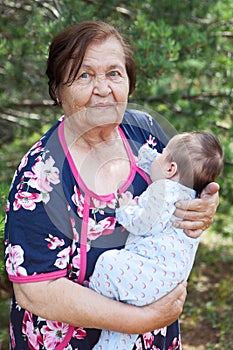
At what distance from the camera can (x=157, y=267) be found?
6.04ft

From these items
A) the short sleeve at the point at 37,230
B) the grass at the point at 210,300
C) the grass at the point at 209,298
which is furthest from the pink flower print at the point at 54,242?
the grass at the point at 210,300

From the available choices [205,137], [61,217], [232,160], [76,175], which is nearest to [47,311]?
[61,217]

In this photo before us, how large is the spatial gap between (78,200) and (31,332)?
1.50 feet

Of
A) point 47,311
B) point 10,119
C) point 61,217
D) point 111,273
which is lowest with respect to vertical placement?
point 10,119

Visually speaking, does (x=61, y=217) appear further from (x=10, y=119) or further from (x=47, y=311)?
(x=10, y=119)

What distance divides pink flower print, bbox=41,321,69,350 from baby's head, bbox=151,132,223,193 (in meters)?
0.57

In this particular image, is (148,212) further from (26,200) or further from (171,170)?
(26,200)

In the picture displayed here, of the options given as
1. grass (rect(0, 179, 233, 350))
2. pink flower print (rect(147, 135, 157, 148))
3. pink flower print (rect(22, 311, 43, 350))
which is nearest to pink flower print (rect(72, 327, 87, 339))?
pink flower print (rect(22, 311, 43, 350))

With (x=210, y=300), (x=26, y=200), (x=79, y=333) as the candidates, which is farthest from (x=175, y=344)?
(x=210, y=300)

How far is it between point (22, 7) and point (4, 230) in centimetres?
201

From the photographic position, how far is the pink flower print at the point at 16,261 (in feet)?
5.85

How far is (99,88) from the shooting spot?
6.21ft

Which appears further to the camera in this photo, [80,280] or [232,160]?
[232,160]

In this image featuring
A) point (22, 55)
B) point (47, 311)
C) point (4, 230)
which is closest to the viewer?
point (47, 311)
